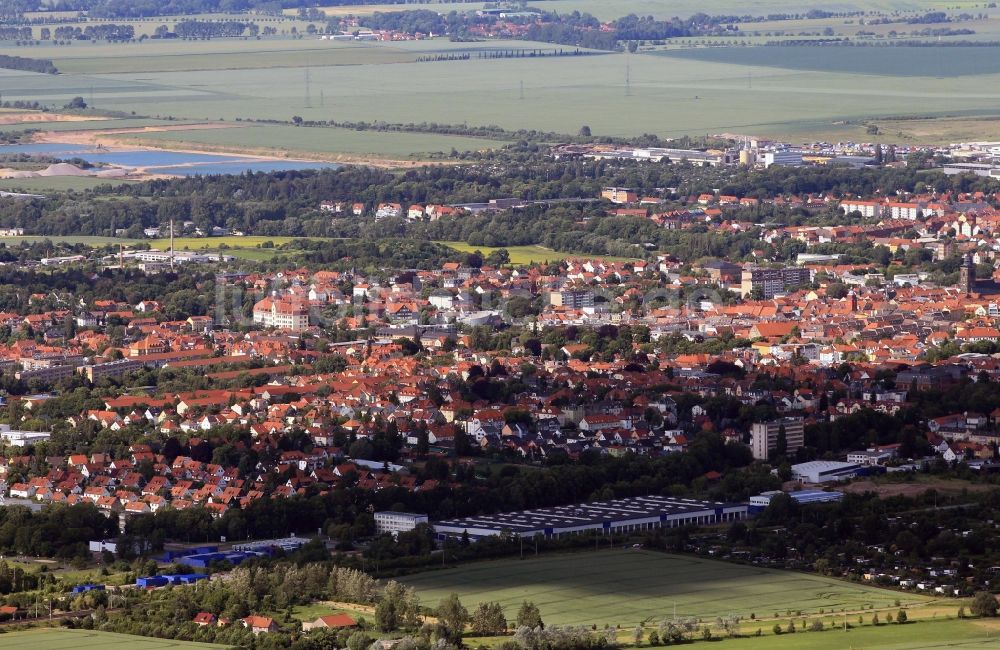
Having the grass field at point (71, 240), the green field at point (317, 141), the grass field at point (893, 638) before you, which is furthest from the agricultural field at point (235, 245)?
the grass field at point (893, 638)

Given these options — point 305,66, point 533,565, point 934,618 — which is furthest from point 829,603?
point 305,66

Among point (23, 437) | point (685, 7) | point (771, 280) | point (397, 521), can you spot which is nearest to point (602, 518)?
point (397, 521)

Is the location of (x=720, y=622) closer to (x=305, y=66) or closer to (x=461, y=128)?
(x=461, y=128)

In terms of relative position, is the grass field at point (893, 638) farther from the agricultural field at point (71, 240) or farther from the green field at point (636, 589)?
the agricultural field at point (71, 240)

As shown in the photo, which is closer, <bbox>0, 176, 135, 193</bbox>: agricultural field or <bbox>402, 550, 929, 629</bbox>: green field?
<bbox>402, 550, 929, 629</bbox>: green field

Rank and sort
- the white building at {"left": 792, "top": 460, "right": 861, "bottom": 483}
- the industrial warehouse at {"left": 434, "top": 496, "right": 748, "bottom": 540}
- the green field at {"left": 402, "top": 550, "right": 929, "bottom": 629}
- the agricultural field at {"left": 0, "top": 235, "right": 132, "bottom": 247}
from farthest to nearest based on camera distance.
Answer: the agricultural field at {"left": 0, "top": 235, "right": 132, "bottom": 247} → the white building at {"left": 792, "top": 460, "right": 861, "bottom": 483} → the industrial warehouse at {"left": 434, "top": 496, "right": 748, "bottom": 540} → the green field at {"left": 402, "top": 550, "right": 929, "bottom": 629}

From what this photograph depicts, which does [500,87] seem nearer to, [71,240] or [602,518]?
[71,240]

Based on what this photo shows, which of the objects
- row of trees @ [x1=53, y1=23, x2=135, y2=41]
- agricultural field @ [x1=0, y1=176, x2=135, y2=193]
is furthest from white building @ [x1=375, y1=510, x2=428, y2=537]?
row of trees @ [x1=53, y1=23, x2=135, y2=41]

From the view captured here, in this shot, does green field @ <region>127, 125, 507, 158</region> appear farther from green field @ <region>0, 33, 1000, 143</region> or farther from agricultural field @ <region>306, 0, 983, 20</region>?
agricultural field @ <region>306, 0, 983, 20</region>
